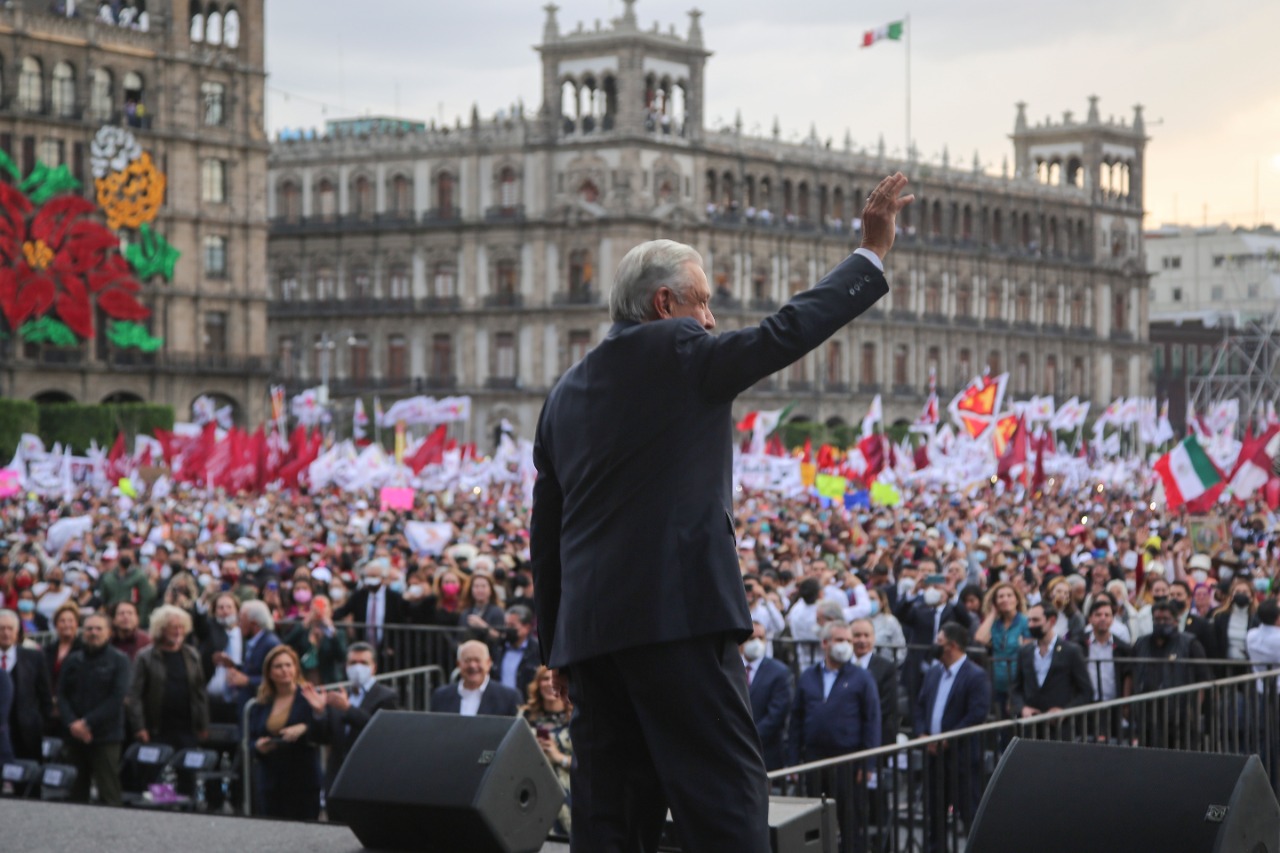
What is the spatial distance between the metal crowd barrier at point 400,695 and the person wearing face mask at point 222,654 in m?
0.70

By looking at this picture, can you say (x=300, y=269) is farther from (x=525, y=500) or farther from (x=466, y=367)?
(x=525, y=500)

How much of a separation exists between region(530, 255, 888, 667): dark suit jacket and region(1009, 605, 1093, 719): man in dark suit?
755cm

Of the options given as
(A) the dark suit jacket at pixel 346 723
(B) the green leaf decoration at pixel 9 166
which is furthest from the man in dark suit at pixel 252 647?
(B) the green leaf decoration at pixel 9 166

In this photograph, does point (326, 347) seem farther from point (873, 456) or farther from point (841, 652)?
point (841, 652)

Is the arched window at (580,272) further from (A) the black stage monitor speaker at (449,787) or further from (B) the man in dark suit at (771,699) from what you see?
(A) the black stage monitor speaker at (449,787)

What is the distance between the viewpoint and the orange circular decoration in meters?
60.1

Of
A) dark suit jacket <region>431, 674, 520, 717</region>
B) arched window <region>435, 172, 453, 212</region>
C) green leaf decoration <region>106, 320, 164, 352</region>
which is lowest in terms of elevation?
dark suit jacket <region>431, 674, 520, 717</region>

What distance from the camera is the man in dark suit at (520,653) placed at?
1298 cm

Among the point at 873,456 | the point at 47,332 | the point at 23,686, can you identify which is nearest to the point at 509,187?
the point at 47,332

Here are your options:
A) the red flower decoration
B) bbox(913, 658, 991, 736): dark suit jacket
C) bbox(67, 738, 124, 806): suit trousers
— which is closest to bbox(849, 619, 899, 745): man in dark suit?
bbox(913, 658, 991, 736): dark suit jacket

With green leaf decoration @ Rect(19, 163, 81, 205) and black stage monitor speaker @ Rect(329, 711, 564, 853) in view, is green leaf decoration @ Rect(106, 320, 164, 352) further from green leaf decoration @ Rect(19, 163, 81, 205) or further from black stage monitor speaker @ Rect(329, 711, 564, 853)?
black stage monitor speaker @ Rect(329, 711, 564, 853)

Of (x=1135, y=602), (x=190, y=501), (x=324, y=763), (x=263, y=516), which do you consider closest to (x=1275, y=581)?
(x=1135, y=602)

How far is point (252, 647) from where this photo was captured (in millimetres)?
13820

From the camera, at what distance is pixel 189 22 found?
2525 inches
